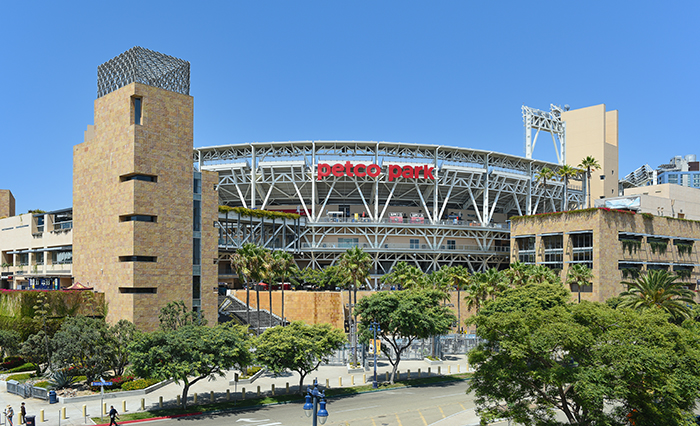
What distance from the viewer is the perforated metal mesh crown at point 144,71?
57.3m

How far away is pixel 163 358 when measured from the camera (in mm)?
38000

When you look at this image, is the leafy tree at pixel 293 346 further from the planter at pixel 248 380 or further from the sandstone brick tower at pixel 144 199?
the sandstone brick tower at pixel 144 199

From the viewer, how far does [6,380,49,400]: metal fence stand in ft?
139

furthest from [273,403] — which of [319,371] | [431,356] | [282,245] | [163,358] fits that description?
[282,245]

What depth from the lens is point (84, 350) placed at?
4447 centimetres

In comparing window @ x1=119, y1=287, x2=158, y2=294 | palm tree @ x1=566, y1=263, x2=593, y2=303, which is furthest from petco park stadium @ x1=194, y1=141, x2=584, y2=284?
window @ x1=119, y1=287, x2=158, y2=294

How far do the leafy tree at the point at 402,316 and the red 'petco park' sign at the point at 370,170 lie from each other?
47675 mm

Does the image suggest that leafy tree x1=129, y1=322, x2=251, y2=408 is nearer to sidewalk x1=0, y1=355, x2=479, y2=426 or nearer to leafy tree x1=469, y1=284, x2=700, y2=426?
sidewalk x1=0, y1=355, x2=479, y2=426

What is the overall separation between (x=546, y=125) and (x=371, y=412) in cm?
10166

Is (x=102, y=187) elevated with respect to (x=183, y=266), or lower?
elevated

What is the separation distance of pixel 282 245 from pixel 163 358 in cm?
5719

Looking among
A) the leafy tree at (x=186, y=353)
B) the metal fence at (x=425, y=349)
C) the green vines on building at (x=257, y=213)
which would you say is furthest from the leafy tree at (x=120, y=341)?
the green vines on building at (x=257, y=213)

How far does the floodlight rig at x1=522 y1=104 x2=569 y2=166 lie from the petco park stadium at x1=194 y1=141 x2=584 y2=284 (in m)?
9.74

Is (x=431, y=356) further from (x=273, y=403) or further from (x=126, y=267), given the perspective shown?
(x=126, y=267)
